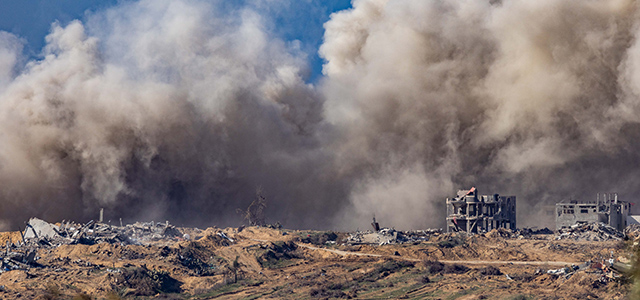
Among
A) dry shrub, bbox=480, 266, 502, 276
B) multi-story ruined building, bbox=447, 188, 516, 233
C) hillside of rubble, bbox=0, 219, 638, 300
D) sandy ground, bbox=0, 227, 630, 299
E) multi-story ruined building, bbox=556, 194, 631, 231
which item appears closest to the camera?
sandy ground, bbox=0, 227, 630, 299

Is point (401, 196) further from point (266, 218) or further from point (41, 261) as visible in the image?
point (41, 261)

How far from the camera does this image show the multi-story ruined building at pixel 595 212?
5956 centimetres

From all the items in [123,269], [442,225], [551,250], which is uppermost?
[442,225]

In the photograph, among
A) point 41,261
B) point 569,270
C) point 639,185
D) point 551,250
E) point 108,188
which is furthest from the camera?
point 639,185

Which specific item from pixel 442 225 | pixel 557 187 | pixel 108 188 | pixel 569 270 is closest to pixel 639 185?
pixel 557 187

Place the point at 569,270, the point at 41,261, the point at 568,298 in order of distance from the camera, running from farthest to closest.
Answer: the point at 41,261 < the point at 569,270 < the point at 568,298

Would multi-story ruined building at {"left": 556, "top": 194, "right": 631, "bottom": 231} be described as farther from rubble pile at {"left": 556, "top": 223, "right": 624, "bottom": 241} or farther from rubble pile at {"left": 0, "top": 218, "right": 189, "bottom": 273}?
rubble pile at {"left": 0, "top": 218, "right": 189, "bottom": 273}

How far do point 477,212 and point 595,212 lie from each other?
9.33 m

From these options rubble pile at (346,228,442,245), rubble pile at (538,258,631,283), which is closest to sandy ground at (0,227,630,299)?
rubble pile at (538,258,631,283)

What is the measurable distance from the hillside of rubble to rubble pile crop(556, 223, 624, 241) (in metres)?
0.08

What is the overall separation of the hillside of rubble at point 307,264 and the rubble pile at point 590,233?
0.08m

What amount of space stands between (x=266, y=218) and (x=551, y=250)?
2731 centimetres

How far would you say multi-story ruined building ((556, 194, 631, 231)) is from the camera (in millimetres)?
59562

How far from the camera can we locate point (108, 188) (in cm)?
5812
